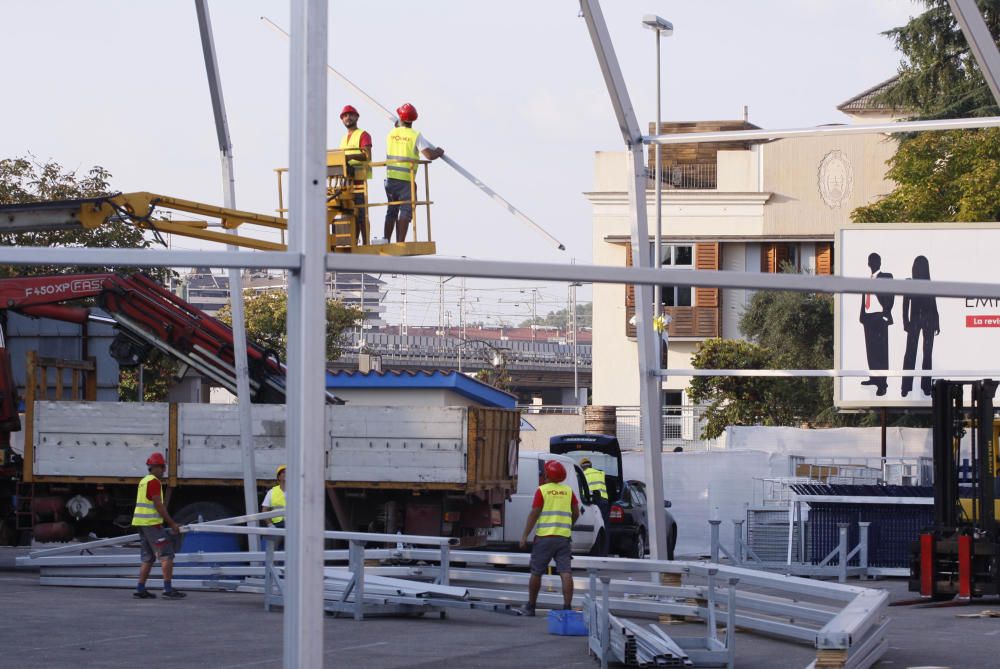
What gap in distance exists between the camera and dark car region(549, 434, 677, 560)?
Result: 23781 mm

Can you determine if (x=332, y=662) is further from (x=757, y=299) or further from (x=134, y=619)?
(x=757, y=299)

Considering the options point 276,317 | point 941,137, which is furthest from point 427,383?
point 276,317

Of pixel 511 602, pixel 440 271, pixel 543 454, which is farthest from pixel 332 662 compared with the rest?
pixel 543 454

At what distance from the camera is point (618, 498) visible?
2445 cm

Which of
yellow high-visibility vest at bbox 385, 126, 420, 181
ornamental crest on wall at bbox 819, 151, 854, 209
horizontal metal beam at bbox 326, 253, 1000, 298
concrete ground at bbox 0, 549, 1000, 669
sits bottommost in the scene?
concrete ground at bbox 0, 549, 1000, 669

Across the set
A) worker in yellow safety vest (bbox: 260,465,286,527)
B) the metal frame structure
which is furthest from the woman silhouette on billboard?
the metal frame structure

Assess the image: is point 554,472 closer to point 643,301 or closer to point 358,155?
point 643,301

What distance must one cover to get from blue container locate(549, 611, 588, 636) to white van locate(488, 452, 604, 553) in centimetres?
836

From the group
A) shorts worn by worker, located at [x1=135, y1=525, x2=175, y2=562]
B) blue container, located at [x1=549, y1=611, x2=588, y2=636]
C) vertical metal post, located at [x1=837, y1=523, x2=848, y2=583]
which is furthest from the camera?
vertical metal post, located at [x1=837, y1=523, x2=848, y2=583]

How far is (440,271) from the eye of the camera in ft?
19.4

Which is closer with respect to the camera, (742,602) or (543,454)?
(742,602)

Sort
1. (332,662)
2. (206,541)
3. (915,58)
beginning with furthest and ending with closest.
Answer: (915,58) → (206,541) → (332,662)

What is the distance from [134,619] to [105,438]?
6085 mm

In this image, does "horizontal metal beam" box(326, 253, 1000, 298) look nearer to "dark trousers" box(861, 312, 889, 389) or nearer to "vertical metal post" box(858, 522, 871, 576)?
"vertical metal post" box(858, 522, 871, 576)
